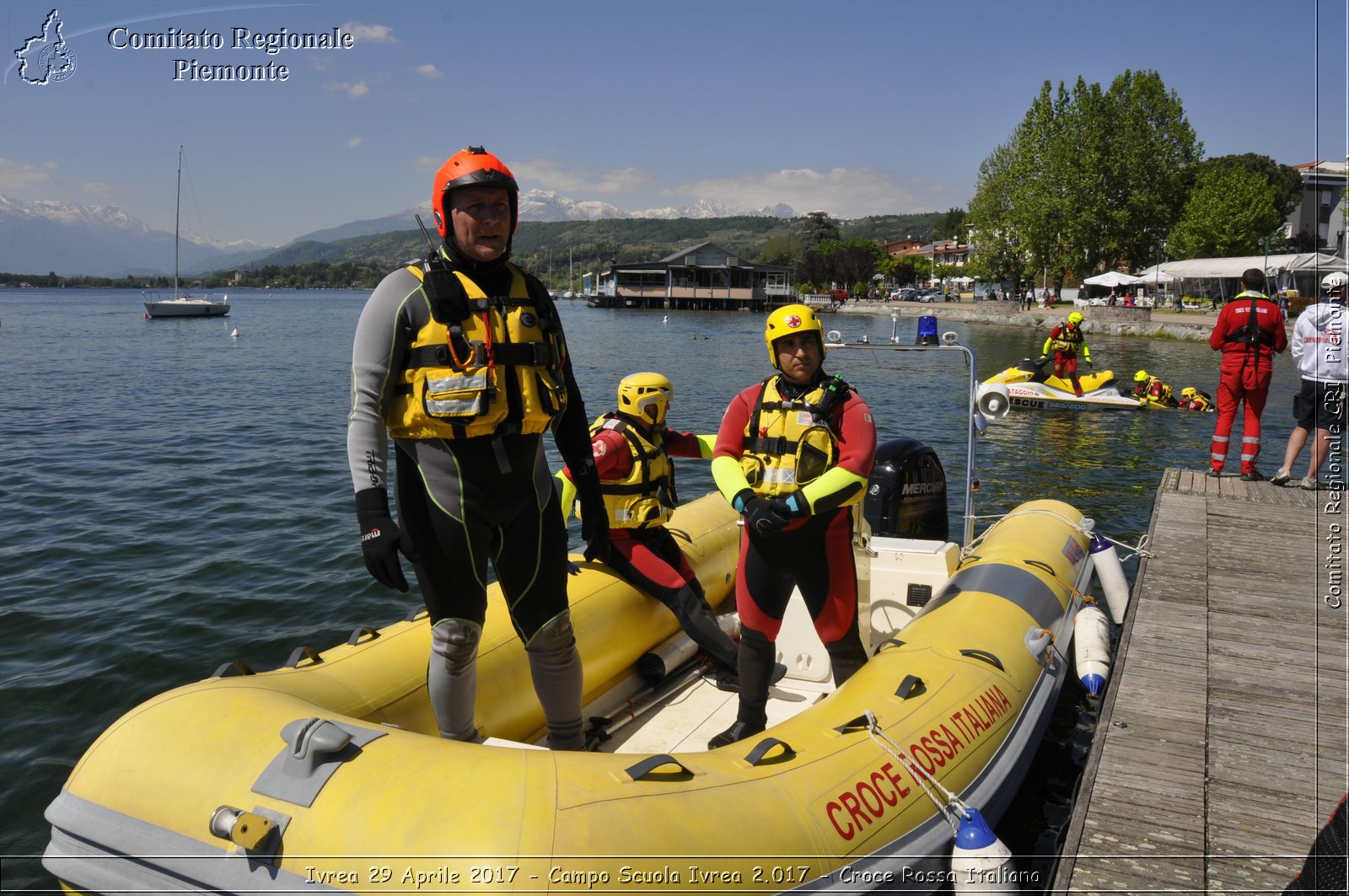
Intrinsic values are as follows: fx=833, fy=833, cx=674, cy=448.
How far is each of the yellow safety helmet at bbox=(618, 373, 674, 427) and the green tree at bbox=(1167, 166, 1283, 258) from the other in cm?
5729

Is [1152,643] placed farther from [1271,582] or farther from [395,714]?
[395,714]

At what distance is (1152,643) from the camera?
461cm

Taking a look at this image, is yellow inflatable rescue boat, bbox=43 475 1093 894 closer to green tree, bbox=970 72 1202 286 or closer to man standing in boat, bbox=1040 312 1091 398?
man standing in boat, bbox=1040 312 1091 398

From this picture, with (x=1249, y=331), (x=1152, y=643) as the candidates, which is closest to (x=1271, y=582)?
(x=1152, y=643)

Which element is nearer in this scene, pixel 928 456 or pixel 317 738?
pixel 317 738

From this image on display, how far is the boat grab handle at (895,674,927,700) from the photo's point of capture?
334 centimetres

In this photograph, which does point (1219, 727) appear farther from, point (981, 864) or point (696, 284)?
point (696, 284)

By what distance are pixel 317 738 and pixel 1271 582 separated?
5909 millimetres

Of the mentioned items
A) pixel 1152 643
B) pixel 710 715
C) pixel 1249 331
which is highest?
pixel 1249 331

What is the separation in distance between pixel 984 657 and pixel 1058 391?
603 inches

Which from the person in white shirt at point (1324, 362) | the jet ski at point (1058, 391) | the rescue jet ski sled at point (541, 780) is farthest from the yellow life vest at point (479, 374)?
the jet ski at point (1058, 391)

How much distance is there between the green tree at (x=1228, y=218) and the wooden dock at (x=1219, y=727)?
53743mm

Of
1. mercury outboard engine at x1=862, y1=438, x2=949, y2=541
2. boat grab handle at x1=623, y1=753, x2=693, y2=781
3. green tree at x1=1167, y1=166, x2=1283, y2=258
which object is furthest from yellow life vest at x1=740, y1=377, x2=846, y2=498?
Answer: green tree at x1=1167, y1=166, x2=1283, y2=258

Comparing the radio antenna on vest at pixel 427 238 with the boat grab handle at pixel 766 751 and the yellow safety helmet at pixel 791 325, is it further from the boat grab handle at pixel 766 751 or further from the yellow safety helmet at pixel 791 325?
the boat grab handle at pixel 766 751
